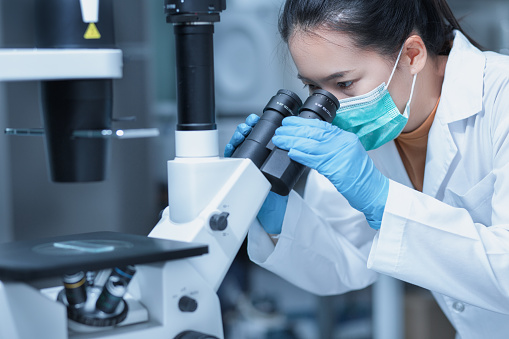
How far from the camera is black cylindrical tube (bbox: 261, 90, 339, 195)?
971 mm

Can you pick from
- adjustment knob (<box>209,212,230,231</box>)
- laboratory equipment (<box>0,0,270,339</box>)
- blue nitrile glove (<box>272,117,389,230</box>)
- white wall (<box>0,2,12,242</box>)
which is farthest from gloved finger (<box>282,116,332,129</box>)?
white wall (<box>0,2,12,242</box>)

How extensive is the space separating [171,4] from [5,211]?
132cm

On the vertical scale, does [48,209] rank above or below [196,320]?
below

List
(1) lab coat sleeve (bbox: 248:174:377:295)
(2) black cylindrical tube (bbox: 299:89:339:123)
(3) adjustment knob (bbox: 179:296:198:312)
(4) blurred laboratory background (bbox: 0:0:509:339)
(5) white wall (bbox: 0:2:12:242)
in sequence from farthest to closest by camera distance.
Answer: (4) blurred laboratory background (bbox: 0:0:509:339), (5) white wall (bbox: 0:2:12:242), (1) lab coat sleeve (bbox: 248:174:377:295), (2) black cylindrical tube (bbox: 299:89:339:123), (3) adjustment knob (bbox: 179:296:198:312)

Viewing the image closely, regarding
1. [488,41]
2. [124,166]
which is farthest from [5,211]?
[488,41]

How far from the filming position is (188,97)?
870 mm

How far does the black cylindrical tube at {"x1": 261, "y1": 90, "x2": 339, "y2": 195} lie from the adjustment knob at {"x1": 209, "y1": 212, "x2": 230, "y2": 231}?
0.14 meters

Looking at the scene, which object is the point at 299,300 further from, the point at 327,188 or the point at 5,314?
the point at 5,314

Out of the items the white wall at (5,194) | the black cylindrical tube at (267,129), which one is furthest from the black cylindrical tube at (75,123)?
the white wall at (5,194)

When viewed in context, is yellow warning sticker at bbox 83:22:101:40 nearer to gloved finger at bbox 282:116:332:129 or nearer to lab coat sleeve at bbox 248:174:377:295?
gloved finger at bbox 282:116:332:129

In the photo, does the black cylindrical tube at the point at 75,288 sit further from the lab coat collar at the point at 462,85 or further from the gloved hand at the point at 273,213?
the lab coat collar at the point at 462,85

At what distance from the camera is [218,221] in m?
0.85

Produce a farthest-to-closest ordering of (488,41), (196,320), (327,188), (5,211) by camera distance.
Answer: (488,41), (5,211), (327,188), (196,320)

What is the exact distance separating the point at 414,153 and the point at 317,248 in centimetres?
33
